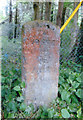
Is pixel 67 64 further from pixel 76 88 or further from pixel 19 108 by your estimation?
pixel 19 108

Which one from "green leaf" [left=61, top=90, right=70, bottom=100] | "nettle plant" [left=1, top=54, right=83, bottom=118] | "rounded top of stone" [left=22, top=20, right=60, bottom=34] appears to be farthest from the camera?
"green leaf" [left=61, top=90, right=70, bottom=100]

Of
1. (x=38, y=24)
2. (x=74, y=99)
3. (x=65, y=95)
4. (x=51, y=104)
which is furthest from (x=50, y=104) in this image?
(x=38, y=24)

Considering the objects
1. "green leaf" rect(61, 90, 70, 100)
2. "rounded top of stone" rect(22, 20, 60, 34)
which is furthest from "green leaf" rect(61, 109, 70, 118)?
"rounded top of stone" rect(22, 20, 60, 34)

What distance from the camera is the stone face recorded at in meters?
1.64

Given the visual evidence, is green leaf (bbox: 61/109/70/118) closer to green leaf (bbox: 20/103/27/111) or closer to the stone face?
the stone face

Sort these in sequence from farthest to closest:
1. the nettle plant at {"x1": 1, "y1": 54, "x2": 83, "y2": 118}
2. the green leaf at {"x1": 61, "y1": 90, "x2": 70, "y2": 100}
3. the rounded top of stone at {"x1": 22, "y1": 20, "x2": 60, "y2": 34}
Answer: the green leaf at {"x1": 61, "y1": 90, "x2": 70, "y2": 100} < the nettle plant at {"x1": 1, "y1": 54, "x2": 83, "y2": 118} < the rounded top of stone at {"x1": 22, "y1": 20, "x2": 60, "y2": 34}

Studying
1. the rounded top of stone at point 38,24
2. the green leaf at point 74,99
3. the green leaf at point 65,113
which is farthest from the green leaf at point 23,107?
the rounded top of stone at point 38,24

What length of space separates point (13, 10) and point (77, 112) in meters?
8.23

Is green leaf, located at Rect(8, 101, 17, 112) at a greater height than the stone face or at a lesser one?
lesser

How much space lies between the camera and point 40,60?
1.73 m

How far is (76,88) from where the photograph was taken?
2150mm

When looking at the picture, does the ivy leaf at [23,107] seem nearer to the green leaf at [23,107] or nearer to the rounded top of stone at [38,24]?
the green leaf at [23,107]

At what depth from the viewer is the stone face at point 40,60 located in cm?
164

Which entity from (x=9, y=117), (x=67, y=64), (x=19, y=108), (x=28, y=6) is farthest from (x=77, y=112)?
(x=28, y=6)
